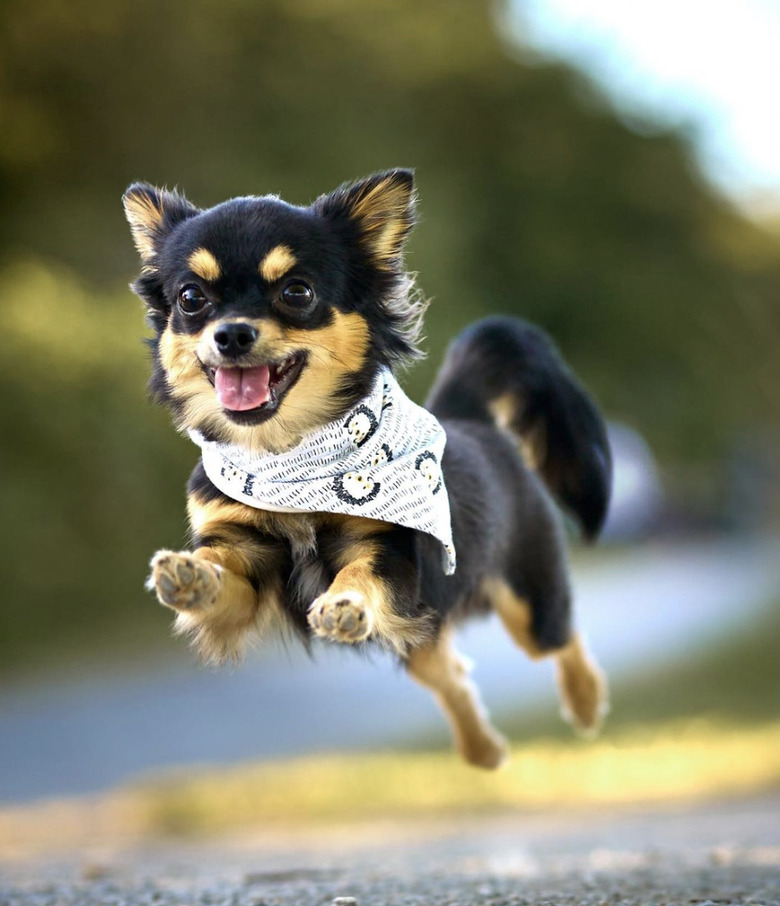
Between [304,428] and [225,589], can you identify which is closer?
[225,589]

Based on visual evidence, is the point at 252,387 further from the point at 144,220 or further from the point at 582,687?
the point at 582,687

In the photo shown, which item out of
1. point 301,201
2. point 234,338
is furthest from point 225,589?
point 301,201

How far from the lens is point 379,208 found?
4.34 metres

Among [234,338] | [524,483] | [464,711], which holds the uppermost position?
[234,338]

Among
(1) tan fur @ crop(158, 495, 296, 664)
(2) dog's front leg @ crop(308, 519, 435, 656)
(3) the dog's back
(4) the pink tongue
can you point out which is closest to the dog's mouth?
(4) the pink tongue

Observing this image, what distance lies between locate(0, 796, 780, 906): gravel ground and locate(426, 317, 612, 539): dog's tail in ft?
5.01

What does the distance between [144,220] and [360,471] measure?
107 centimetres

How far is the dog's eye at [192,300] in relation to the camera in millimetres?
4016

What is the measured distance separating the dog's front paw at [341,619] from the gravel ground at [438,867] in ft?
3.73

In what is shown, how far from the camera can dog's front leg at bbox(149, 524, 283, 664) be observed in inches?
153

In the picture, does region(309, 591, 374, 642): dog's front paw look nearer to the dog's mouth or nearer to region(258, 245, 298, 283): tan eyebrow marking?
the dog's mouth

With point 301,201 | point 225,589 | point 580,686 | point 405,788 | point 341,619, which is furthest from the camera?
point 301,201

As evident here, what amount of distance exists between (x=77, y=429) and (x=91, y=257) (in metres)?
2.54

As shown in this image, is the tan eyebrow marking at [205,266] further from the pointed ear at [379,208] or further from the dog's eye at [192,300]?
the pointed ear at [379,208]
